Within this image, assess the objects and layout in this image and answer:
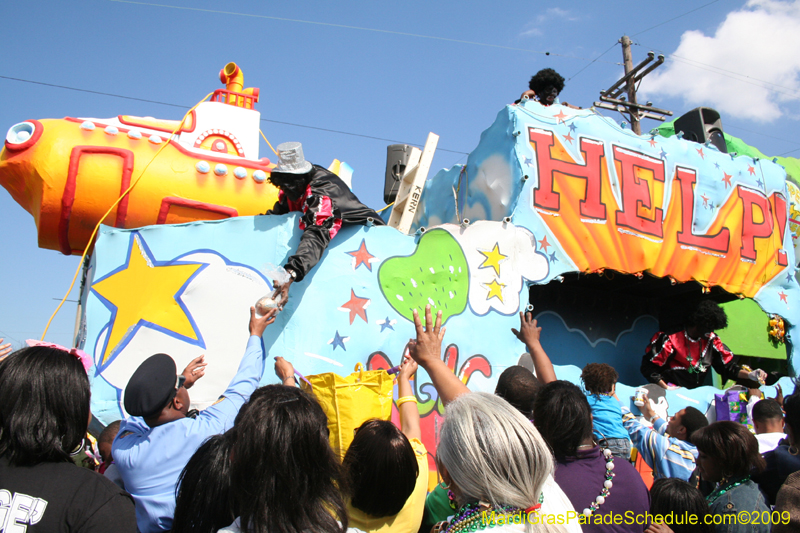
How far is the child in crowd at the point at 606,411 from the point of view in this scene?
108 inches

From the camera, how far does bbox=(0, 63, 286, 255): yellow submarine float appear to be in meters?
4.06

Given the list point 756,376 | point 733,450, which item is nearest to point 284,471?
point 733,450

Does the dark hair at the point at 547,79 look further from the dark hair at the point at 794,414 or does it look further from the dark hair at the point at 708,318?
the dark hair at the point at 794,414

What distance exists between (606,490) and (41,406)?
1.92m

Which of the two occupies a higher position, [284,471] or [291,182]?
[291,182]

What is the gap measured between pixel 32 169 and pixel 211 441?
11.6 feet

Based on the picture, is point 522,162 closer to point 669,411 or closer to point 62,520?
point 669,411

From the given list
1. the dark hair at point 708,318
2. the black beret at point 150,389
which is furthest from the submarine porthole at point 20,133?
the dark hair at point 708,318

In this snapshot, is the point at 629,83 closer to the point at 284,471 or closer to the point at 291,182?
the point at 291,182

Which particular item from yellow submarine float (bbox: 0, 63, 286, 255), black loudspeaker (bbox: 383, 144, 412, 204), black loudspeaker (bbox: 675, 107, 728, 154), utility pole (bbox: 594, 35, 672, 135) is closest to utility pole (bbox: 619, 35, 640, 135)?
utility pole (bbox: 594, 35, 672, 135)

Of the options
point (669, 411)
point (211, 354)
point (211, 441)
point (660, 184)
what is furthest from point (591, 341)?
point (211, 441)

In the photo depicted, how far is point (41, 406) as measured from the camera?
152cm

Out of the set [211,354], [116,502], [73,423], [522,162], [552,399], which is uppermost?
[522,162]

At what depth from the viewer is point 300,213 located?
4199 mm
